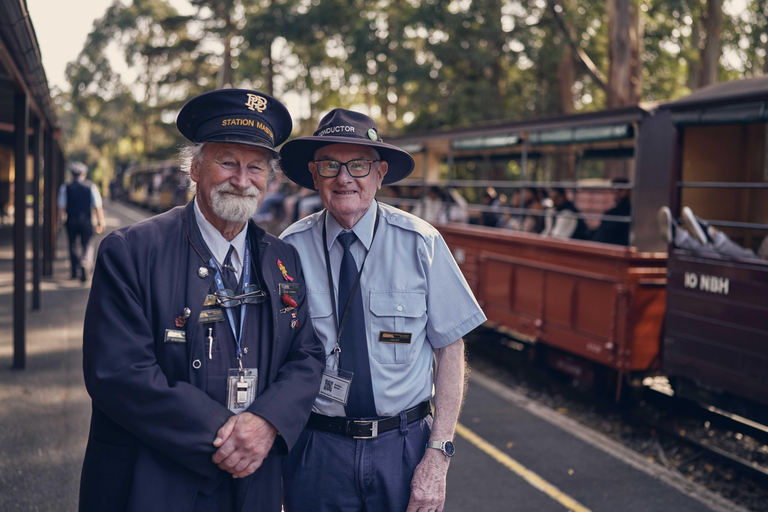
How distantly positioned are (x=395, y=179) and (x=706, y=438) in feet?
15.6

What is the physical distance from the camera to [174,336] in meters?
2.02

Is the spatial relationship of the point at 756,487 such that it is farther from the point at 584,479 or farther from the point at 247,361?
the point at 247,361

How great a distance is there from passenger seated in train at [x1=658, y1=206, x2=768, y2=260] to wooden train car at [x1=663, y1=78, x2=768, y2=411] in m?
0.05

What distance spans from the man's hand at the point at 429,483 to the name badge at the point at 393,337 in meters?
0.39

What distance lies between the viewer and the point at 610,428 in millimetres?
6422

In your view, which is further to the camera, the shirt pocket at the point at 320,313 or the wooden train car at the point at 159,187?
the wooden train car at the point at 159,187

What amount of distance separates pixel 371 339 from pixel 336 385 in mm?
202

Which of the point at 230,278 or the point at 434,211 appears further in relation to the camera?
the point at 434,211

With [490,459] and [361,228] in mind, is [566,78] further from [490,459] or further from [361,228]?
[361,228]

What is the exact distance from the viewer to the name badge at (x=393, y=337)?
2436mm

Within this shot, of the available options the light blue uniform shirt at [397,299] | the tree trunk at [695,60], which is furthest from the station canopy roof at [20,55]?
the tree trunk at [695,60]

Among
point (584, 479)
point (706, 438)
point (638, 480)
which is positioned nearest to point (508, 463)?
point (584, 479)

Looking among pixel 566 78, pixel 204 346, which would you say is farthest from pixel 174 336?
pixel 566 78

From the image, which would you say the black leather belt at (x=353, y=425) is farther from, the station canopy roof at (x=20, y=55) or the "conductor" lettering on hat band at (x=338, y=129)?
the station canopy roof at (x=20, y=55)
